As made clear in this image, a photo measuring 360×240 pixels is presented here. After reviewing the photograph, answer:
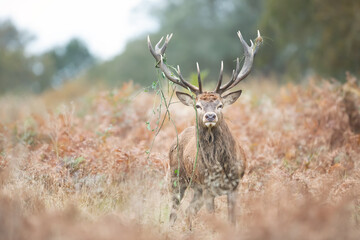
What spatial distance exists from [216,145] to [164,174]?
120cm

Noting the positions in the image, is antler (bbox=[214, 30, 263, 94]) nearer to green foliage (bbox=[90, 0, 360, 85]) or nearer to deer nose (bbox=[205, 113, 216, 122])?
deer nose (bbox=[205, 113, 216, 122])

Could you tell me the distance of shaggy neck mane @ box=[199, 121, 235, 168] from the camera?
573 centimetres

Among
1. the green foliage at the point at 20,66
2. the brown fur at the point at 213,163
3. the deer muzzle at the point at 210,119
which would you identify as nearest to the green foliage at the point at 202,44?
the green foliage at the point at 20,66

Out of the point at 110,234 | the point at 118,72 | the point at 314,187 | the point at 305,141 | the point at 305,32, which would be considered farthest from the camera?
the point at 118,72

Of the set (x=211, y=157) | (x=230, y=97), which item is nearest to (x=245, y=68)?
(x=230, y=97)

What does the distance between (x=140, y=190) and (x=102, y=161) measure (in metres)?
1.29

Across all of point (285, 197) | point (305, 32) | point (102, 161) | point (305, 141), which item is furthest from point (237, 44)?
point (285, 197)

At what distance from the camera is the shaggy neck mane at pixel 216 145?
18.8 ft

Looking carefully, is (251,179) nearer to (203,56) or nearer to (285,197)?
(285,197)

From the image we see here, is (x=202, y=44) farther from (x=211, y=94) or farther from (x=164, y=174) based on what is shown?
(x=211, y=94)

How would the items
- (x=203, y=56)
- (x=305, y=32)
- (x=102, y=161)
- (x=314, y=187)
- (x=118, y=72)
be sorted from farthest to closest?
(x=118, y=72), (x=203, y=56), (x=305, y=32), (x=102, y=161), (x=314, y=187)

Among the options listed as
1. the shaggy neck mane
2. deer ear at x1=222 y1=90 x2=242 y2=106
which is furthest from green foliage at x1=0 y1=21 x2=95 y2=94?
the shaggy neck mane

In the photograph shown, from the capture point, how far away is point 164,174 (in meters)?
6.62

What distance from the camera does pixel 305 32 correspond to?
16.3m
